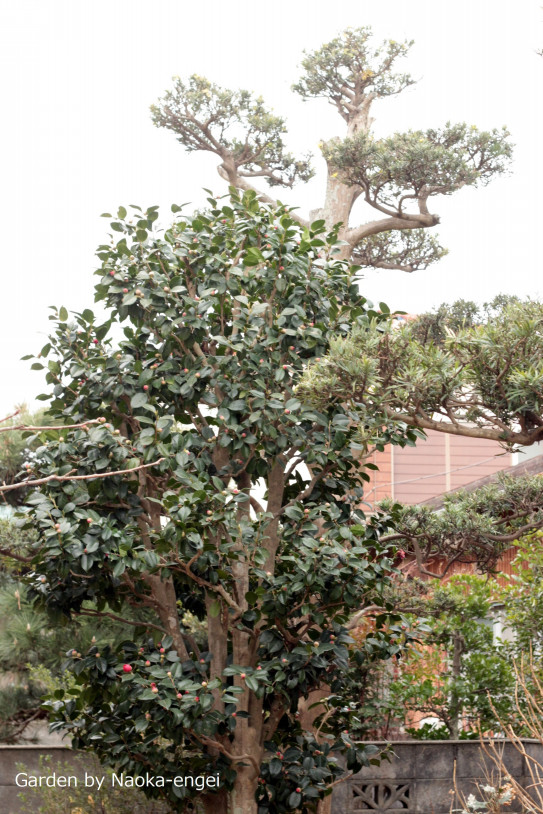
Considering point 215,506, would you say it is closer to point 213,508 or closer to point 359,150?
point 213,508

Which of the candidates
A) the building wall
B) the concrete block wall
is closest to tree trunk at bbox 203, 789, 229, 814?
the concrete block wall

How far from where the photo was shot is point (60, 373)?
4469 mm

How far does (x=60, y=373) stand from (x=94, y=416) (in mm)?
316

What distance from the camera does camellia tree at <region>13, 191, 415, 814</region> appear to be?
386 centimetres

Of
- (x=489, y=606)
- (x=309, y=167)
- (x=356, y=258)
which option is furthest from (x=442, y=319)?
(x=489, y=606)

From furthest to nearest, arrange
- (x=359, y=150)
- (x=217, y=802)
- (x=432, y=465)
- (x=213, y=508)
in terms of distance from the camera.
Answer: (x=432, y=465), (x=359, y=150), (x=217, y=802), (x=213, y=508)

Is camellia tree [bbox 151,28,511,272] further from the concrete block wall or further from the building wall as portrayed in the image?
the building wall

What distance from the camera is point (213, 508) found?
3.82m

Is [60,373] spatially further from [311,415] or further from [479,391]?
[479,391]

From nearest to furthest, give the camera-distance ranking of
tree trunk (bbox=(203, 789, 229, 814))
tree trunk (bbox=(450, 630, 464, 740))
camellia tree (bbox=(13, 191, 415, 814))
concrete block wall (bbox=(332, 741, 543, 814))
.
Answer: camellia tree (bbox=(13, 191, 415, 814)) → tree trunk (bbox=(203, 789, 229, 814)) → concrete block wall (bbox=(332, 741, 543, 814)) → tree trunk (bbox=(450, 630, 464, 740))

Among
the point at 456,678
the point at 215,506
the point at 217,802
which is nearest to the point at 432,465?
the point at 456,678

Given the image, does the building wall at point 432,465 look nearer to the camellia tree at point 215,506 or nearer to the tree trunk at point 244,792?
the camellia tree at point 215,506

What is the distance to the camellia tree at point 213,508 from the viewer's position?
12.6 ft

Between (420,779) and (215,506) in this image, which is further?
(420,779)
